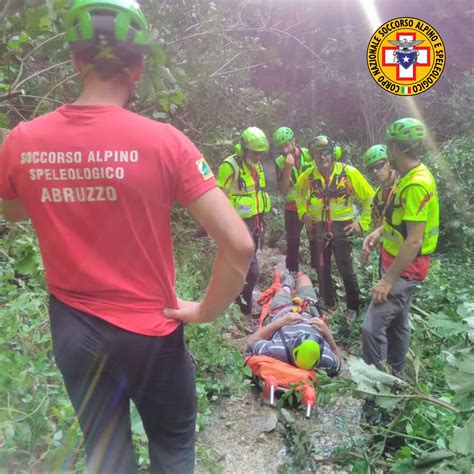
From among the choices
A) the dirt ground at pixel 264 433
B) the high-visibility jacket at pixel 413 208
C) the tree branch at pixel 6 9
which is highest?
the tree branch at pixel 6 9

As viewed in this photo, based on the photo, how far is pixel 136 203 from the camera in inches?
52.4

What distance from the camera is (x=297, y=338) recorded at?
3941 millimetres

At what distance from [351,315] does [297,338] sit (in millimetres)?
1612

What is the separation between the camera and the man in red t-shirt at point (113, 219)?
1309 mm

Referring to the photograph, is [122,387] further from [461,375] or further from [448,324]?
[448,324]

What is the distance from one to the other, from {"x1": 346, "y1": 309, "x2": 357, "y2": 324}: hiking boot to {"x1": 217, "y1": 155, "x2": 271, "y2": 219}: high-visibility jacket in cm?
156

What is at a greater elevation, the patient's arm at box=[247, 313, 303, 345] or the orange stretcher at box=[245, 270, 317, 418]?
the patient's arm at box=[247, 313, 303, 345]

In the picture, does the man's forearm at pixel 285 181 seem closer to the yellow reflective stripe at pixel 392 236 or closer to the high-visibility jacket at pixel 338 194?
the high-visibility jacket at pixel 338 194

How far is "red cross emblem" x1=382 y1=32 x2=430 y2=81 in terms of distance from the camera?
31.4 feet

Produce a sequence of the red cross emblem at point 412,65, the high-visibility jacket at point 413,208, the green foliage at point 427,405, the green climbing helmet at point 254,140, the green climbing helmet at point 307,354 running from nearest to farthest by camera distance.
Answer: the green foliage at point 427,405 → the high-visibility jacket at point 413,208 → the green climbing helmet at point 307,354 → the green climbing helmet at point 254,140 → the red cross emblem at point 412,65

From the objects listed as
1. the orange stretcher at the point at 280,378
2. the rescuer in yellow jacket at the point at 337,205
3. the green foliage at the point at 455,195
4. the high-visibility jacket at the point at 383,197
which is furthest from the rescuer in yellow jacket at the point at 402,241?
the green foliage at the point at 455,195

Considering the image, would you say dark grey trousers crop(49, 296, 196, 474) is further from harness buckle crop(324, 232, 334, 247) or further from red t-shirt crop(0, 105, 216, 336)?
harness buckle crop(324, 232, 334, 247)

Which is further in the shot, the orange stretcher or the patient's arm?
the patient's arm

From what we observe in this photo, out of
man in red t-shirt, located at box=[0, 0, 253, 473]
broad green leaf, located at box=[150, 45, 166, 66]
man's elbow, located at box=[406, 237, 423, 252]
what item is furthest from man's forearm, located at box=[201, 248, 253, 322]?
man's elbow, located at box=[406, 237, 423, 252]
